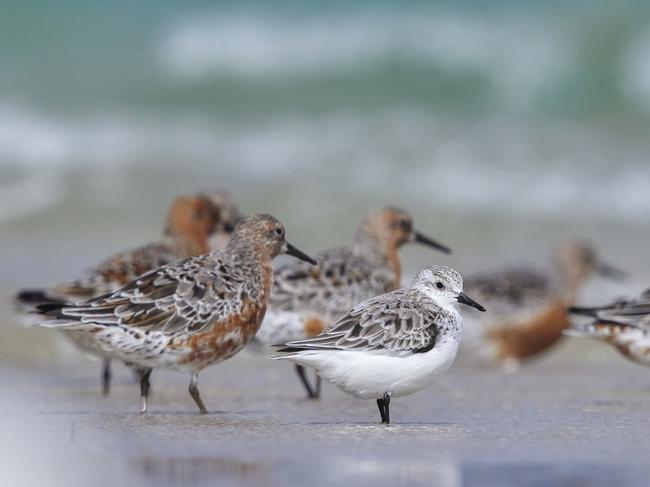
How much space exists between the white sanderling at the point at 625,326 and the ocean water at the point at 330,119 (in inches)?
268

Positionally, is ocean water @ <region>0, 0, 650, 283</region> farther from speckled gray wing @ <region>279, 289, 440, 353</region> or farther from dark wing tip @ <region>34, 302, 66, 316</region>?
speckled gray wing @ <region>279, 289, 440, 353</region>

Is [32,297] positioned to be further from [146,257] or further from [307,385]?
[307,385]

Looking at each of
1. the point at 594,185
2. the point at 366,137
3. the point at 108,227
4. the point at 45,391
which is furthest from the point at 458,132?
the point at 45,391

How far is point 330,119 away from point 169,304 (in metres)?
15.6

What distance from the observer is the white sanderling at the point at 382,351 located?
6562 millimetres

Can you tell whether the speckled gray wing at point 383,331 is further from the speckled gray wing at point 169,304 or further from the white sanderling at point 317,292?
the white sanderling at point 317,292

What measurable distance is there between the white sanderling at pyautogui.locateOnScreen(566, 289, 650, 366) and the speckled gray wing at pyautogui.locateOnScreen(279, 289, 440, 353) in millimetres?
2044

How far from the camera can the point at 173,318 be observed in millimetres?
6973

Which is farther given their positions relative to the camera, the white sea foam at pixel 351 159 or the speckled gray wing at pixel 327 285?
the white sea foam at pixel 351 159

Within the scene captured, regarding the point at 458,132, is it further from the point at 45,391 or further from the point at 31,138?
the point at 45,391

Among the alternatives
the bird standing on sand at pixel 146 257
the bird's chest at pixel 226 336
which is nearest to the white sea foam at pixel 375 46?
the bird standing on sand at pixel 146 257

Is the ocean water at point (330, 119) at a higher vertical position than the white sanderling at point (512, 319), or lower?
higher

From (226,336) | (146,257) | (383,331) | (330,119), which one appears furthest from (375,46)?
(383,331)

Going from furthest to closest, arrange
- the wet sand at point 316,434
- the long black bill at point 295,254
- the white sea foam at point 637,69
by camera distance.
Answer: the white sea foam at point 637,69
the long black bill at point 295,254
the wet sand at point 316,434
